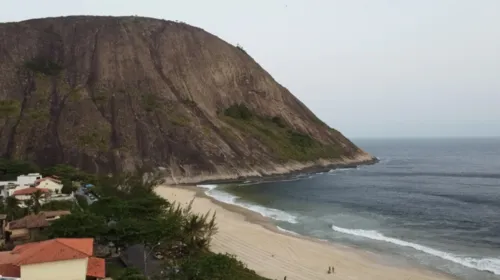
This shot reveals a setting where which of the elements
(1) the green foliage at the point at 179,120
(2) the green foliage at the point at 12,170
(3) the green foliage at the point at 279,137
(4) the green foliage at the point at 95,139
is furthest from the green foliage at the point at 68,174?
(3) the green foliage at the point at 279,137

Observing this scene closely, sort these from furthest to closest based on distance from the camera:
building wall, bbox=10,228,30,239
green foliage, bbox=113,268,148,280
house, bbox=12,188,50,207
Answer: house, bbox=12,188,50,207
building wall, bbox=10,228,30,239
green foliage, bbox=113,268,148,280

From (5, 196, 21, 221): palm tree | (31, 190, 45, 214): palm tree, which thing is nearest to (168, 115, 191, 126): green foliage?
(5, 196, 21, 221): palm tree

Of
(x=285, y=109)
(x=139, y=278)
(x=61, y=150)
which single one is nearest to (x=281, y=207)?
(x=139, y=278)

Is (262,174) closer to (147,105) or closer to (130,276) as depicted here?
(147,105)

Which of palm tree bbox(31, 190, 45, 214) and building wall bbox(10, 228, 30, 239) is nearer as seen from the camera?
building wall bbox(10, 228, 30, 239)

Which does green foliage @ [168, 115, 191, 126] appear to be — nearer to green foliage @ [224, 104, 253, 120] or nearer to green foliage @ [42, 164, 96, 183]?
green foliage @ [224, 104, 253, 120]

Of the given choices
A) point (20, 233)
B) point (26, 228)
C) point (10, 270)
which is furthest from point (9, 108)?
point (10, 270)

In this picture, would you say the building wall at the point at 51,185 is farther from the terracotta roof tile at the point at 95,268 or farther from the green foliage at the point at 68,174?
the terracotta roof tile at the point at 95,268
